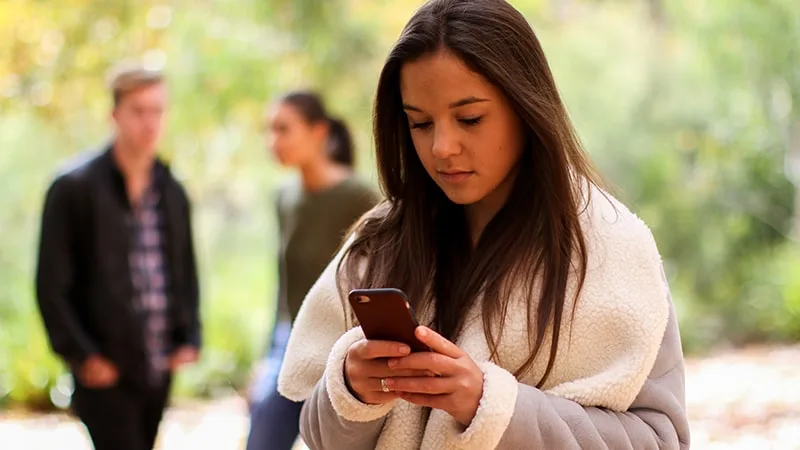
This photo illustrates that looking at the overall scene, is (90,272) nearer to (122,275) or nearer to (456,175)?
(122,275)

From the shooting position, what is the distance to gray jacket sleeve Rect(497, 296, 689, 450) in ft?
5.96

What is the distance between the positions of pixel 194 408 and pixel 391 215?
650cm

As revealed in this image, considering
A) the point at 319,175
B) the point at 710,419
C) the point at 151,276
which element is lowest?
the point at 710,419

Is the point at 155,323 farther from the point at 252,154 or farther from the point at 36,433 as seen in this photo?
the point at 252,154

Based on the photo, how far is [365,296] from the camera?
5.49 ft

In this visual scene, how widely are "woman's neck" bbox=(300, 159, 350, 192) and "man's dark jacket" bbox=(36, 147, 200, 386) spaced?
68 centimetres

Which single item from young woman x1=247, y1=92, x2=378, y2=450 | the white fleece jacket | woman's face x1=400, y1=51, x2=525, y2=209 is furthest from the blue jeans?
woman's face x1=400, y1=51, x2=525, y2=209

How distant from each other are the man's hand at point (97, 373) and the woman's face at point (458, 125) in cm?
245

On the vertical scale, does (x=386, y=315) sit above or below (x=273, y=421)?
above

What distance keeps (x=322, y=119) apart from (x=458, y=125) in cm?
289

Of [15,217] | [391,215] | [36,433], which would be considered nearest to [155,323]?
[391,215]

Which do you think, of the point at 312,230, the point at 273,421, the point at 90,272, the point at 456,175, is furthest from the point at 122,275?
the point at 456,175

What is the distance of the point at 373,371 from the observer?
180 cm

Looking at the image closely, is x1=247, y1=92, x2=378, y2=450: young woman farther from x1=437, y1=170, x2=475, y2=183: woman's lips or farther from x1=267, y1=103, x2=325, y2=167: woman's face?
x1=437, y1=170, x2=475, y2=183: woman's lips
